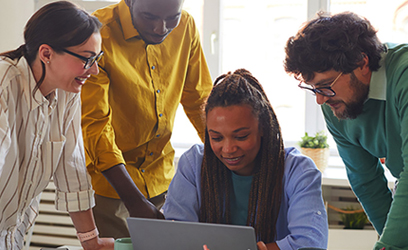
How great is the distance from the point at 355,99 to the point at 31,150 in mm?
957

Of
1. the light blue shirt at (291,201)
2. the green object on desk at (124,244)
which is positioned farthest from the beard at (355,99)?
the green object on desk at (124,244)

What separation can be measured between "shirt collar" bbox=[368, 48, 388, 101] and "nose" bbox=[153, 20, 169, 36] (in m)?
0.68

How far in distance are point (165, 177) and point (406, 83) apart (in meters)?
0.95

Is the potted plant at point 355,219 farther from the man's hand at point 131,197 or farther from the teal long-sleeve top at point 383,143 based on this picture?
the man's hand at point 131,197

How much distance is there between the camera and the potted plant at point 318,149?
2.53m

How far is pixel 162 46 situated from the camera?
5.67 ft

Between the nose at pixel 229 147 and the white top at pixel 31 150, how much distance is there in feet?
1.53

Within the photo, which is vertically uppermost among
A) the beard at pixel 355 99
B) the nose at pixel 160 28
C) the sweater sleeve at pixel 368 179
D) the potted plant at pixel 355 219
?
the nose at pixel 160 28

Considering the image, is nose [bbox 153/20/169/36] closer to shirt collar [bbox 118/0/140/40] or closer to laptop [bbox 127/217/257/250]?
shirt collar [bbox 118/0/140/40]

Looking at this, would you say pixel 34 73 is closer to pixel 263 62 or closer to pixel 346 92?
pixel 346 92

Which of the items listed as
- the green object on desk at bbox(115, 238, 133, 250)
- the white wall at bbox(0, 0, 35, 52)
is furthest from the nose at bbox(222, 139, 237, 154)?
the white wall at bbox(0, 0, 35, 52)

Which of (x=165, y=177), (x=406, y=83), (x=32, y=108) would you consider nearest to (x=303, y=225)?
(x=406, y=83)

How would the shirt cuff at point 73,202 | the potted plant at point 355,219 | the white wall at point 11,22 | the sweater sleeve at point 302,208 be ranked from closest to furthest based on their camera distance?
the sweater sleeve at point 302,208, the shirt cuff at point 73,202, the potted plant at point 355,219, the white wall at point 11,22

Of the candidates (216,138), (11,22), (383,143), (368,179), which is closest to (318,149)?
(368,179)
